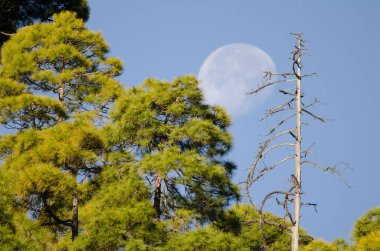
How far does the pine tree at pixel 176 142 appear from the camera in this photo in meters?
9.82

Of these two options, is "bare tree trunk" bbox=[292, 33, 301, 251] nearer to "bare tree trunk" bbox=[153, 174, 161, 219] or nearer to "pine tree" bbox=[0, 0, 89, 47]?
"bare tree trunk" bbox=[153, 174, 161, 219]

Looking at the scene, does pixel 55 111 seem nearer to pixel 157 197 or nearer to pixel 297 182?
pixel 157 197

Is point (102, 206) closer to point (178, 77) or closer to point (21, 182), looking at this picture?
point (21, 182)

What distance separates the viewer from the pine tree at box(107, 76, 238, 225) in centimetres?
982

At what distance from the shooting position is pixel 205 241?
8.69 metres

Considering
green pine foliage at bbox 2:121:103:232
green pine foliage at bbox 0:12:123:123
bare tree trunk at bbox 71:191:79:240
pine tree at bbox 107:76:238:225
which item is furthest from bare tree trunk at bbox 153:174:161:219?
green pine foliage at bbox 0:12:123:123

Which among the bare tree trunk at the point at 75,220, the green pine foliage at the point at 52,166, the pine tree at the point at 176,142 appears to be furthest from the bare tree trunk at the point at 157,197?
the bare tree trunk at the point at 75,220

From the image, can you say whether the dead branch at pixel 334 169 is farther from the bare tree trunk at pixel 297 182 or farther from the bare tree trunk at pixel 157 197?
the bare tree trunk at pixel 157 197

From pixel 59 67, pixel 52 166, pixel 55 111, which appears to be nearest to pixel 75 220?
pixel 52 166

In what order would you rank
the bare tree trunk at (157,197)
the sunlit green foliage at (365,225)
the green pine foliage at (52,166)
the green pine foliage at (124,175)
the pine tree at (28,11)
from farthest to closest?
the pine tree at (28,11) → the sunlit green foliage at (365,225) → the bare tree trunk at (157,197) → the green pine foliage at (52,166) → the green pine foliage at (124,175)

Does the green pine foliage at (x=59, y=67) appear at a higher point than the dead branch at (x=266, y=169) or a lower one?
higher

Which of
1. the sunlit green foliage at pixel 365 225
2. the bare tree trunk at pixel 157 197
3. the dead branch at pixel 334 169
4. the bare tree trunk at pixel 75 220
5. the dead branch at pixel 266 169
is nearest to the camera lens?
the dead branch at pixel 334 169

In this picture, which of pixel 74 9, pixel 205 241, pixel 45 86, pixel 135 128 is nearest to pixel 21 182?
pixel 135 128

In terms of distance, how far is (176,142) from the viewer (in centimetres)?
1062
